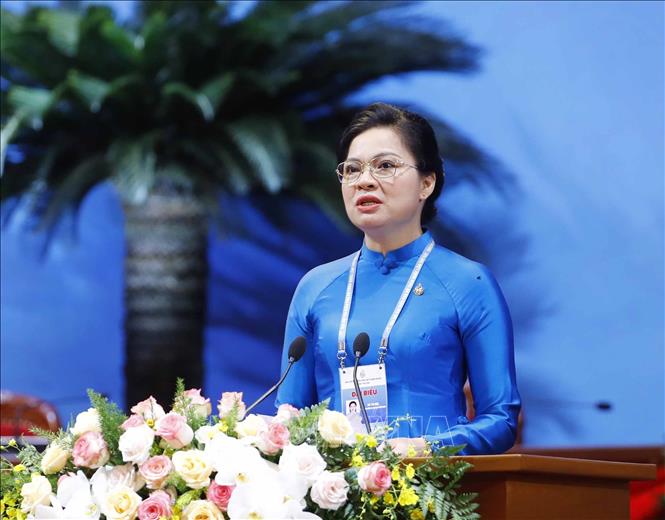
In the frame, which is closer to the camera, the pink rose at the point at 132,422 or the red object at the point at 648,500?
the pink rose at the point at 132,422

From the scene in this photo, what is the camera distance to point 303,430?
6.44 ft

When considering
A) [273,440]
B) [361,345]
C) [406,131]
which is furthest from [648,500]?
[273,440]

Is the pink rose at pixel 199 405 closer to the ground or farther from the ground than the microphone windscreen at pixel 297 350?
closer to the ground

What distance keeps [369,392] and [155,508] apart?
68 centimetres

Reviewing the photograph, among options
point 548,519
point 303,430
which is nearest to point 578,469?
point 548,519

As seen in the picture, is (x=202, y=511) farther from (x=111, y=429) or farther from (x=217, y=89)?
(x=217, y=89)

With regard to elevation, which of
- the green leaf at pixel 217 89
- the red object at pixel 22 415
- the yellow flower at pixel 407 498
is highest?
the green leaf at pixel 217 89

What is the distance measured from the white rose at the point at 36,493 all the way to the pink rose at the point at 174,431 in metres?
0.22

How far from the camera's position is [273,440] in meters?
1.89

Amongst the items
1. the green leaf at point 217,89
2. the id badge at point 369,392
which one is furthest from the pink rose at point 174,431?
the green leaf at point 217,89

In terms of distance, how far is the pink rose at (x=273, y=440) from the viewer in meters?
1.89

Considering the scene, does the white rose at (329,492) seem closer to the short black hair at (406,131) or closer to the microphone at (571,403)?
the short black hair at (406,131)

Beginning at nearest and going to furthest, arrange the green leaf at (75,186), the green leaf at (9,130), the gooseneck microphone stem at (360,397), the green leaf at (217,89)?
1. the gooseneck microphone stem at (360,397)
2. the green leaf at (9,130)
3. the green leaf at (217,89)
4. the green leaf at (75,186)

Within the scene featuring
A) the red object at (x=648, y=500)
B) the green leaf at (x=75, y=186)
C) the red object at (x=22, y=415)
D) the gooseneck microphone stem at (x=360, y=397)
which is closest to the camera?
the gooseneck microphone stem at (x=360, y=397)
